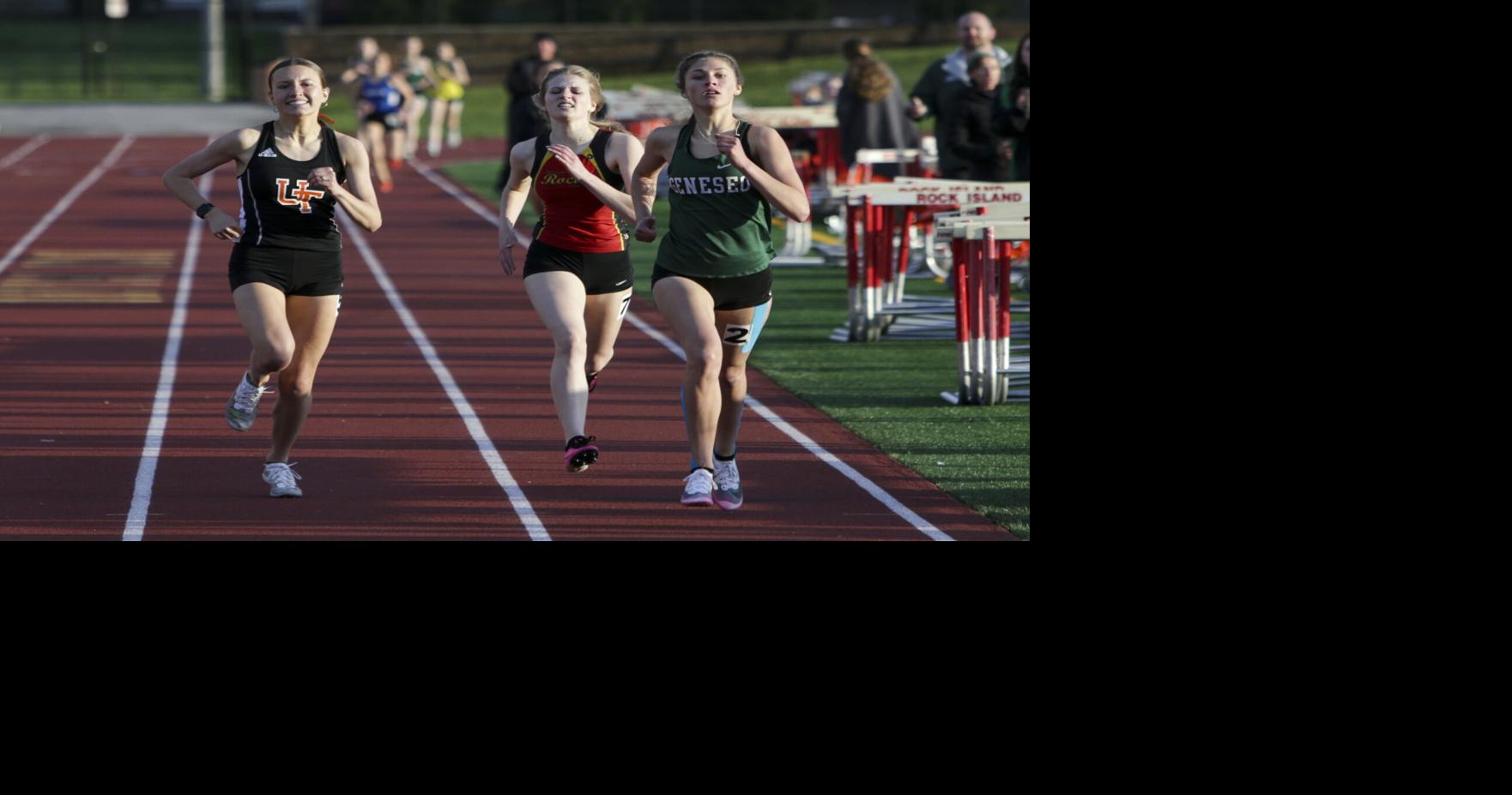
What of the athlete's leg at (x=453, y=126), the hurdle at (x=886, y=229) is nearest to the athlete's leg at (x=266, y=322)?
the hurdle at (x=886, y=229)

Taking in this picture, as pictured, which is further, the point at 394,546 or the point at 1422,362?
→ the point at 394,546

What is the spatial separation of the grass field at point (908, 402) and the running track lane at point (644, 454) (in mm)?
147

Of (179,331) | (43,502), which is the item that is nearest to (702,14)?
(179,331)

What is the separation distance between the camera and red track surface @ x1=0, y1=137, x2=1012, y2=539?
855cm

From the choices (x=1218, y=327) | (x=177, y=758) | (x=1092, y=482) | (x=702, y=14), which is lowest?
(x=177, y=758)

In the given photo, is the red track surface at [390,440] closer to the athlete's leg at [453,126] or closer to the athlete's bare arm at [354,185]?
the athlete's bare arm at [354,185]

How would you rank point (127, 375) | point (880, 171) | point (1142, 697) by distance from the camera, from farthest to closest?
point (880, 171)
point (127, 375)
point (1142, 697)

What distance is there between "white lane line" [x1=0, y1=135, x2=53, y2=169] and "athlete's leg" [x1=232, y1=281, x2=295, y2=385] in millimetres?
24097

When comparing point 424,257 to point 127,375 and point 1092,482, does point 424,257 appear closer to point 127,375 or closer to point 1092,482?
point 127,375

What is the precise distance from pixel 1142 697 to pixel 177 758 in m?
2.56

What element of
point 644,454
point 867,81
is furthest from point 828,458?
point 867,81

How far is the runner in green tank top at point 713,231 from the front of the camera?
8.12 meters

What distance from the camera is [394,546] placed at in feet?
26.0

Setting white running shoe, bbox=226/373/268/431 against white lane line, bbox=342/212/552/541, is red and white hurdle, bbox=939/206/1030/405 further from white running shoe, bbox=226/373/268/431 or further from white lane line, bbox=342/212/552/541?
white running shoe, bbox=226/373/268/431
